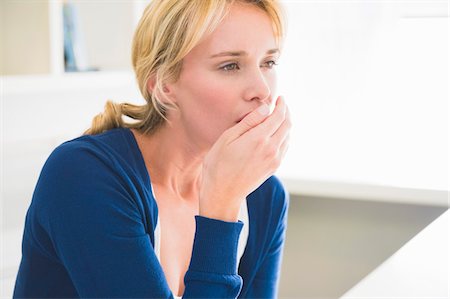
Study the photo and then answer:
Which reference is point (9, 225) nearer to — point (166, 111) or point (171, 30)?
point (166, 111)

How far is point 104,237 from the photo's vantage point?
3.78 ft

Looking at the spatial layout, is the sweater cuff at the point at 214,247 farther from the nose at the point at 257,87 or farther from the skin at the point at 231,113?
the nose at the point at 257,87

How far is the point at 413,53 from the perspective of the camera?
2.46m

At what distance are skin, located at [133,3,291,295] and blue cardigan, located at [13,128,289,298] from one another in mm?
75

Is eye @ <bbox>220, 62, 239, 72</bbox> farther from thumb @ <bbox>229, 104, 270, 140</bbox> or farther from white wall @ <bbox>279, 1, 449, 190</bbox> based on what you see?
white wall @ <bbox>279, 1, 449, 190</bbox>

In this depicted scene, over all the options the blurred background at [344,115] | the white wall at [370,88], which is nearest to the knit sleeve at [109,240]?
the blurred background at [344,115]

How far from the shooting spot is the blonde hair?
125 centimetres

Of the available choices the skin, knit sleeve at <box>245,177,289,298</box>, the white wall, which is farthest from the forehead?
the white wall

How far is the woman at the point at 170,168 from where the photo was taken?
1159 millimetres

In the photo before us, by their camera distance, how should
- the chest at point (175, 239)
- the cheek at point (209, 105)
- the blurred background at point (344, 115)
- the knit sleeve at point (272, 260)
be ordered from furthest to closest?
the blurred background at point (344, 115) → the knit sleeve at point (272, 260) → the chest at point (175, 239) → the cheek at point (209, 105)

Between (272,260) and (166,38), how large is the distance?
54 cm

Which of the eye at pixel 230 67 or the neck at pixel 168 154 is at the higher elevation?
the eye at pixel 230 67

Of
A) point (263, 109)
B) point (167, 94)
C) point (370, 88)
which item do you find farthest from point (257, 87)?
point (370, 88)

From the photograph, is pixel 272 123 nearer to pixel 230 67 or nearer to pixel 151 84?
pixel 230 67
